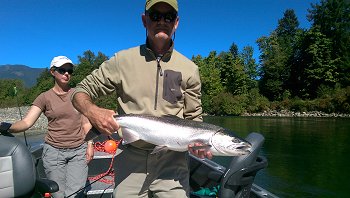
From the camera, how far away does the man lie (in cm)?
302

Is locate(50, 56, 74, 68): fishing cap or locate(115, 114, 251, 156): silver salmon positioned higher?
locate(50, 56, 74, 68): fishing cap

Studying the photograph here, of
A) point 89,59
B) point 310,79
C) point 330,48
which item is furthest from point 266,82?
point 89,59

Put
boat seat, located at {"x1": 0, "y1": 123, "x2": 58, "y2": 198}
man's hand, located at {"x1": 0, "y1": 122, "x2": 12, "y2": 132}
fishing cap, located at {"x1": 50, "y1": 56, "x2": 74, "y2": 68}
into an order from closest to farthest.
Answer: boat seat, located at {"x1": 0, "y1": 123, "x2": 58, "y2": 198} < man's hand, located at {"x1": 0, "y1": 122, "x2": 12, "y2": 132} < fishing cap, located at {"x1": 50, "y1": 56, "x2": 74, "y2": 68}

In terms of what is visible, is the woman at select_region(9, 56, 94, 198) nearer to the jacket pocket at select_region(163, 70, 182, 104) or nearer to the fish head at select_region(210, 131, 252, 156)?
the jacket pocket at select_region(163, 70, 182, 104)

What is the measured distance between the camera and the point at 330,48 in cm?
6662

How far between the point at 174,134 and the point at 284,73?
74.3 meters

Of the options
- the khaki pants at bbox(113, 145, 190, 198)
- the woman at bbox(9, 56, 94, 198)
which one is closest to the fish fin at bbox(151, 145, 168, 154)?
the khaki pants at bbox(113, 145, 190, 198)

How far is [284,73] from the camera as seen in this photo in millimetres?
73438

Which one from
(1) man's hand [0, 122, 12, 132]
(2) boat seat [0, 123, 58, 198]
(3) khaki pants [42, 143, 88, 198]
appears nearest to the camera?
(2) boat seat [0, 123, 58, 198]

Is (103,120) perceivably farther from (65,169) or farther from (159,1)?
(65,169)

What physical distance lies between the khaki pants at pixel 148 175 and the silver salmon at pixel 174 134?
163 millimetres

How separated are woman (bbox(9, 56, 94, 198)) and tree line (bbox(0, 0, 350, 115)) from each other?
174ft

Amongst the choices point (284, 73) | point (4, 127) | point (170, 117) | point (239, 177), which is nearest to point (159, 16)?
point (170, 117)

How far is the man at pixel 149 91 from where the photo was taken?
302 cm
